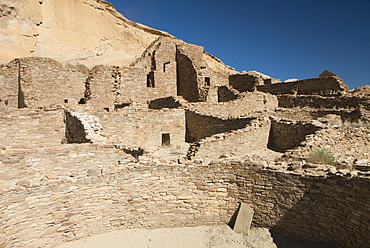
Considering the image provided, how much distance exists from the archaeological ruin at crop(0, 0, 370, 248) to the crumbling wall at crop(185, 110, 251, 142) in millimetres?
39

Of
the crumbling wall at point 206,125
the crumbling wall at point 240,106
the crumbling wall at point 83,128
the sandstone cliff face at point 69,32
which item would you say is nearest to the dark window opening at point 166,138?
the crumbling wall at point 206,125


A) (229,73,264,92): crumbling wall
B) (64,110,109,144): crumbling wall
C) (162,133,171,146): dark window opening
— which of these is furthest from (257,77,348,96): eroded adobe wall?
(64,110,109,144): crumbling wall

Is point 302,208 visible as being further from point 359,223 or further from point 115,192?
point 115,192

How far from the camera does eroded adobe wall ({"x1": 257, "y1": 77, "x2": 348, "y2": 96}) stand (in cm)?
1444

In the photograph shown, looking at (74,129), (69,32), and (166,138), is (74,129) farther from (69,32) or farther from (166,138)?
(69,32)

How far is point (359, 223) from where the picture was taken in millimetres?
4020

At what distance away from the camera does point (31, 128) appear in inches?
326

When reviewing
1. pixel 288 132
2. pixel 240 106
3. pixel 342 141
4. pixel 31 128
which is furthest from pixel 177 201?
pixel 240 106

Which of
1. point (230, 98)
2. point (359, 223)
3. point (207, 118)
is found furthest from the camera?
point (230, 98)

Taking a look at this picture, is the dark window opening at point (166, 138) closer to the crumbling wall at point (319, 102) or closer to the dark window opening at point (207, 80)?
the dark window opening at point (207, 80)

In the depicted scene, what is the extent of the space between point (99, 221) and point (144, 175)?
1163 mm

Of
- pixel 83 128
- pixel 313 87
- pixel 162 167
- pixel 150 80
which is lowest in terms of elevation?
pixel 162 167

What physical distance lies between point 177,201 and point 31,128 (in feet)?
20.1

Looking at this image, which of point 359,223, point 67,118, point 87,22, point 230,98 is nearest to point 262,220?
point 359,223
